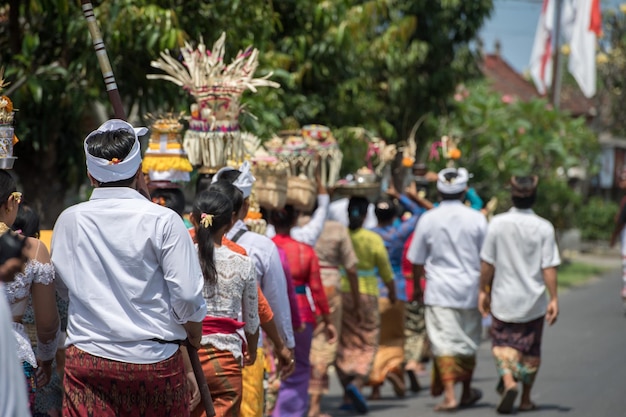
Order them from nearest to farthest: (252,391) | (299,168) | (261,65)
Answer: (252,391) → (299,168) → (261,65)

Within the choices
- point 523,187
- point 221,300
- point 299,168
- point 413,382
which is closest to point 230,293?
point 221,300

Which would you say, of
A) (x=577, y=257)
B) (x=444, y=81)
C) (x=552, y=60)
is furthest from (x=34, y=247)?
(x=577, y=257)

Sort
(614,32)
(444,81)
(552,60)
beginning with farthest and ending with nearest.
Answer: (614,32) → (552,60) → (444,81)

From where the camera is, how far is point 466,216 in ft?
29.9

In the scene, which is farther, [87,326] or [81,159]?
[81,159]

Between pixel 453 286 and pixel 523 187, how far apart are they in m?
1.04

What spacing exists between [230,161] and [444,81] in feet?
30.8

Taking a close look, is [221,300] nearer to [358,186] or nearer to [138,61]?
[138,61]

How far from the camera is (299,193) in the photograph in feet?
25.3

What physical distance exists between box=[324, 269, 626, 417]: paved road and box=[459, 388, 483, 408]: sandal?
69 millimetres

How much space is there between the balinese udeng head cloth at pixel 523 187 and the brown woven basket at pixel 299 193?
2.08 m

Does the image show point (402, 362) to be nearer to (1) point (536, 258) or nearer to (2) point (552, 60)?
(1) point (536, 258)

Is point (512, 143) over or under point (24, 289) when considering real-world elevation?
over

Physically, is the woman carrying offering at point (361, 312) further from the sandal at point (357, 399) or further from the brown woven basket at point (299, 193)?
the brown woven basket at point (299, 193)
